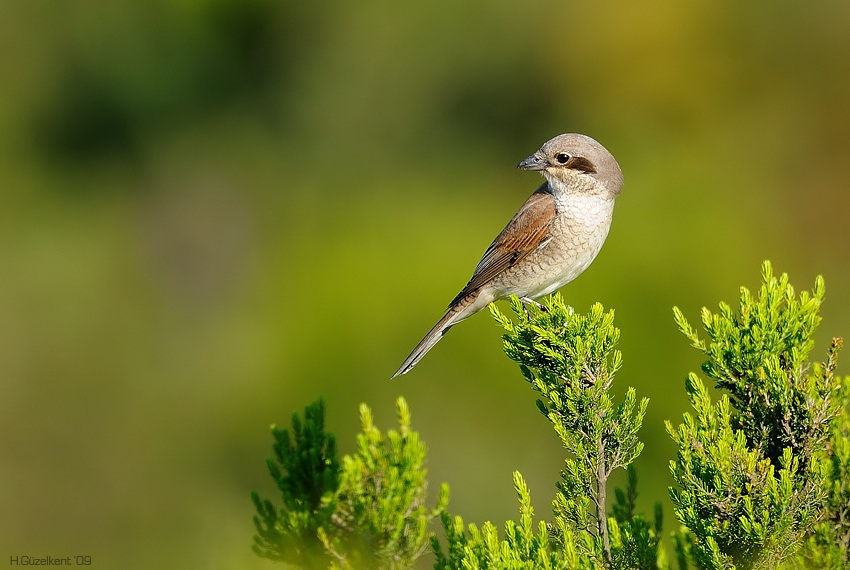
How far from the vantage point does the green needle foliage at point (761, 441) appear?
2.41m

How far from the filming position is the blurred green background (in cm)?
759

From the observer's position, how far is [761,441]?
8.44 ft

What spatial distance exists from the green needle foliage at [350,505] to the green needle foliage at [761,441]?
72 cm

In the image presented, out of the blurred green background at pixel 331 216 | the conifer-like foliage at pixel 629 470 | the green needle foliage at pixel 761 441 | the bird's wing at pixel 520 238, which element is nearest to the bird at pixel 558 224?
the bird's wing at pixel 520 238

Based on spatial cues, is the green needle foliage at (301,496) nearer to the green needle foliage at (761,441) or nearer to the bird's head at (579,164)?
the green needle foliage at (761,441)

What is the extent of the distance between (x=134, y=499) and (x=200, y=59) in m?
8.20

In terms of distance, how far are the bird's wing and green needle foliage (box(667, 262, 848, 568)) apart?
5.55 ft

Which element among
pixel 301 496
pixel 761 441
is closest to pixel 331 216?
pixel 301 496

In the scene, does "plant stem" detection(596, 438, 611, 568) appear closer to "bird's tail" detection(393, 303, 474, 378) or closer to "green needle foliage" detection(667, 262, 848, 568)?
"green needle foliage" detection(667, 262, 848, 568)

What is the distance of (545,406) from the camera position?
108 inches

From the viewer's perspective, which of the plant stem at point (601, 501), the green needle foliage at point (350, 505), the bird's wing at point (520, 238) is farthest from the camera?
the bird's wing at point (520, 238)

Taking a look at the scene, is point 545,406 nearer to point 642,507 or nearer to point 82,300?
point 642,507

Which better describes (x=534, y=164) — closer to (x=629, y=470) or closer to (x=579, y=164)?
(x=579, y=164)

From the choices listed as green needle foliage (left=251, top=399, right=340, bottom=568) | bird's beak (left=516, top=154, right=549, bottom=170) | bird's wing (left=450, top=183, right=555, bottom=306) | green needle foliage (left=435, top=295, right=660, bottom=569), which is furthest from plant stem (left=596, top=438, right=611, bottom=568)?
bird's beak (left=516, top=154, right=549, bottom=170)
